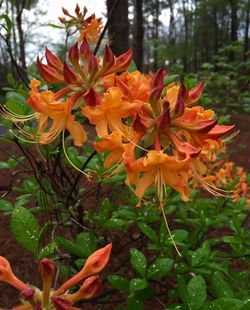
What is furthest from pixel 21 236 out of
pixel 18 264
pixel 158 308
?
pixel 18 264

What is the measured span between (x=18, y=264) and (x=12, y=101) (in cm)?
215

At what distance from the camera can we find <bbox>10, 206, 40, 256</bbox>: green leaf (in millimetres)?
1080

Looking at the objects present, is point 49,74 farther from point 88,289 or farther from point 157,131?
point 88,289

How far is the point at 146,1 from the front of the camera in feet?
104

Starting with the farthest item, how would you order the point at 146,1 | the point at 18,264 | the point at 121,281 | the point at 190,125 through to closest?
1. the point at 146,1
2. the point at 18,264
3. the point at 121,281
4. the point at 190,125

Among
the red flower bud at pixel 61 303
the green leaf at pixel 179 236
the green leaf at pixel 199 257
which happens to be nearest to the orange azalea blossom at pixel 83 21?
the green leaf at pixel 179 236

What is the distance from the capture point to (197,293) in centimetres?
123

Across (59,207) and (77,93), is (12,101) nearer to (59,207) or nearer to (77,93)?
(77,93)

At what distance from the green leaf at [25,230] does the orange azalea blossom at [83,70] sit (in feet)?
1.18

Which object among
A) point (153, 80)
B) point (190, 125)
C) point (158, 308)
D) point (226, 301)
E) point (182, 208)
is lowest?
point (158, 308)

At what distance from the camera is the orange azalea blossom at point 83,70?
47.3 inches

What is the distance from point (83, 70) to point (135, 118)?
1.05 feet

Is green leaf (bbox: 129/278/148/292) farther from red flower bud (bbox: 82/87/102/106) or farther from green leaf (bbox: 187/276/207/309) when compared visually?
red flower bud (bbox: 82/87/102/106)

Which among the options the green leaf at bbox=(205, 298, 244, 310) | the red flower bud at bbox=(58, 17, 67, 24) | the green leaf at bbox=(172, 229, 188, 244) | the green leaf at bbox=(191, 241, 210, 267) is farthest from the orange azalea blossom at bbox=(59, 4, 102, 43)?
the green leaf at bbox=(205, 298, 244, 310)
